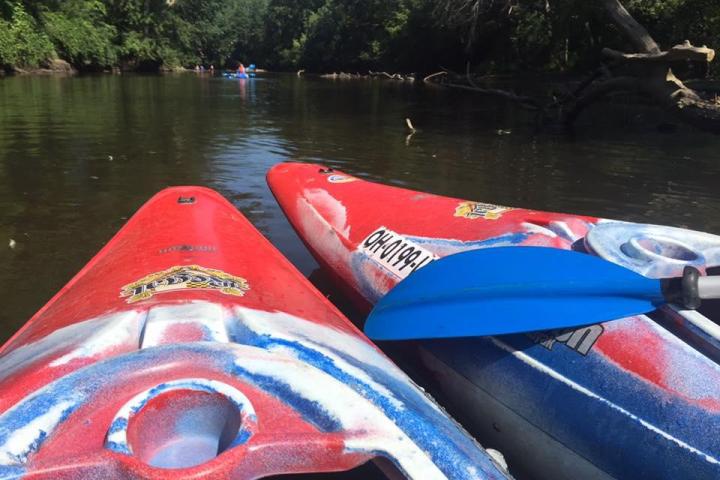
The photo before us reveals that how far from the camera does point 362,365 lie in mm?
1776

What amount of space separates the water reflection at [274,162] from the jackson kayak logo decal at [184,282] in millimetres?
1473

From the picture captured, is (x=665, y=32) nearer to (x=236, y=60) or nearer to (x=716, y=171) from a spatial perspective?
(x=716, y=171)

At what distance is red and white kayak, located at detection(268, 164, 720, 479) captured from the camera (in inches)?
75.9

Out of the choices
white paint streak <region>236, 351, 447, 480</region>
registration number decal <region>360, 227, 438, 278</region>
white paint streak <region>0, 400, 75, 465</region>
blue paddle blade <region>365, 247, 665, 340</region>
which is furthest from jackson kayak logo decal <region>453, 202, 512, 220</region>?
white paint streak <region>0, 400, 75, 465</region>

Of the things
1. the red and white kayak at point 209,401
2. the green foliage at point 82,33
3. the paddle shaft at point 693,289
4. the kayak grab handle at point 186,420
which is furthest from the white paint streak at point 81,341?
the green foliage at point 82,33

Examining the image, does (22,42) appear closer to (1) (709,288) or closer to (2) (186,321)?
(2) (186,321)

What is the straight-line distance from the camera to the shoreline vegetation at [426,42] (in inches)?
451

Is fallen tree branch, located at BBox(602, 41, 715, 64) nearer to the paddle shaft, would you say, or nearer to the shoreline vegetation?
the shoreline vegetation

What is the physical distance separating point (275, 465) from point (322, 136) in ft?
32.4

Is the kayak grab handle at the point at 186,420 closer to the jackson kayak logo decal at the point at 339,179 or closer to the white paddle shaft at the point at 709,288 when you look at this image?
the white paddle shaft at the point at 709,288

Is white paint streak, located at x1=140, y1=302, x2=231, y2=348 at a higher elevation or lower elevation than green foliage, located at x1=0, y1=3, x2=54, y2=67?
lower

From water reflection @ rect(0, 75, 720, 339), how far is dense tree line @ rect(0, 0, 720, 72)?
6.43 metres

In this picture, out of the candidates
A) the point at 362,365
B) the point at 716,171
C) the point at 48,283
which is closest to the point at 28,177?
the point at 48,283

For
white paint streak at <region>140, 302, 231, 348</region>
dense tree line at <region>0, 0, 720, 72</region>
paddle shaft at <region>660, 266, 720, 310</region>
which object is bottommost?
white paint streak at <region>140, 302, 231, 348</region>
